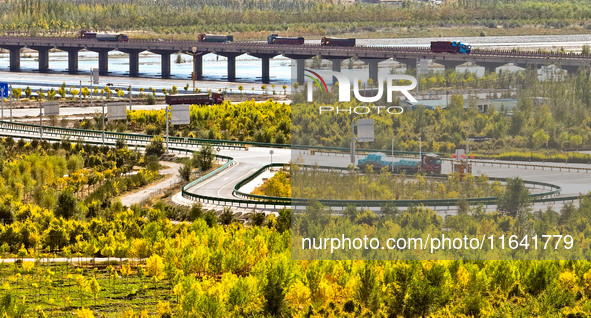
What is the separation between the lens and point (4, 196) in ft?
187

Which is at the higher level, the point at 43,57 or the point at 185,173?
the point at 43,57

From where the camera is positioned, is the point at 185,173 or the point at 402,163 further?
the point at 185,173

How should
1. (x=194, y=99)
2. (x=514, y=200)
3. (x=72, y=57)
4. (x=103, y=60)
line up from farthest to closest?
(x=103, y=60) < (x=72, y=57) < (x=194, y=99) < (x=514, y=200)

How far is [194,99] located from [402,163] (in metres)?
66.0

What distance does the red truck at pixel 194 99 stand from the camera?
330 ft

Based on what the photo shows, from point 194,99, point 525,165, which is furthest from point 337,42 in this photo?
point 525,165

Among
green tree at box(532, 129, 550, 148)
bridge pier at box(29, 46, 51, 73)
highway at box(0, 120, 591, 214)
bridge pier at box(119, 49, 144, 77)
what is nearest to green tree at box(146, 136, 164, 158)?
highway at box(0, 120, 591, 214)

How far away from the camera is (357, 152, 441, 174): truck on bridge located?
4006 cm

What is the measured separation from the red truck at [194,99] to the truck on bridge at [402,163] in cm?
6000

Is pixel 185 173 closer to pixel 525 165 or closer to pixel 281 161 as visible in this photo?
pixel 281 161

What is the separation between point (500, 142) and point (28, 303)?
65.3ft

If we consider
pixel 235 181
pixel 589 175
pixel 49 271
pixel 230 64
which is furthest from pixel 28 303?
pixel 230 64

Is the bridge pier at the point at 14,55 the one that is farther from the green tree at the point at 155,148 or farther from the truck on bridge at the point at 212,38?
the green tree at the point at 155,148

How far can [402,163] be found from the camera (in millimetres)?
40875
